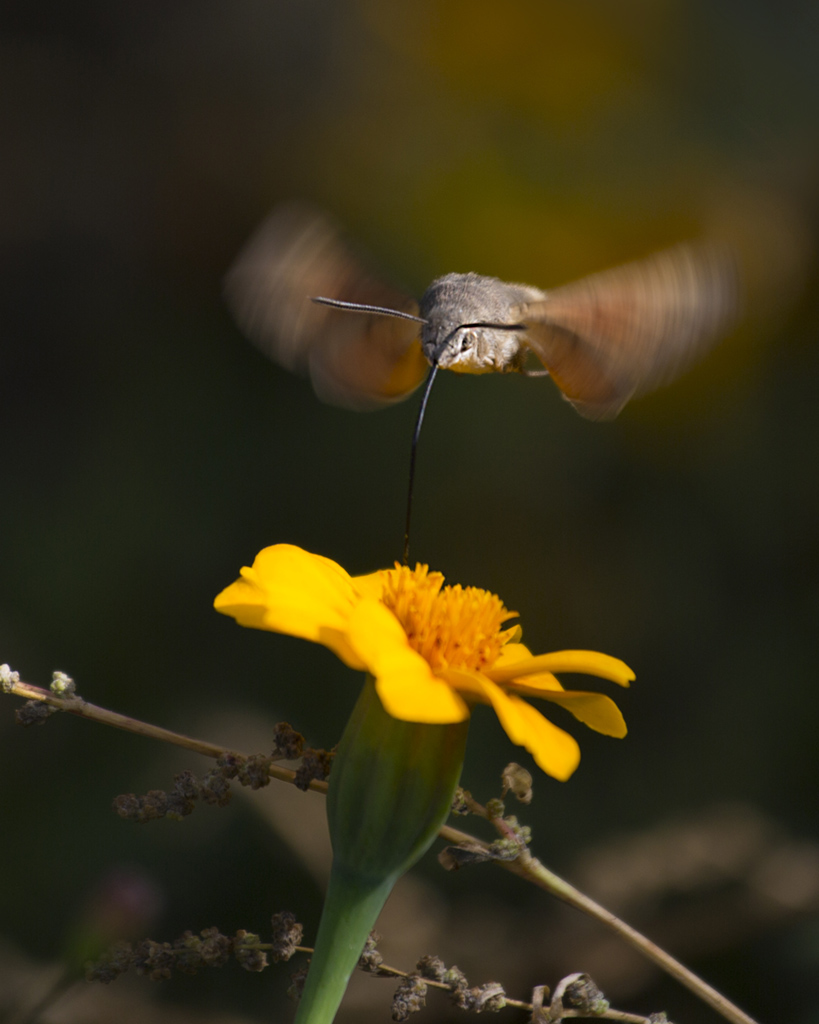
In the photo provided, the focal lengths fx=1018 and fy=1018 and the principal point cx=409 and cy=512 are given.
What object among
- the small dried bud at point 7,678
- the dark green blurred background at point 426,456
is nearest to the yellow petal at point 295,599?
the small dried bud at point 7,678

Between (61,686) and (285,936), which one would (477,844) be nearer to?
(285,936)

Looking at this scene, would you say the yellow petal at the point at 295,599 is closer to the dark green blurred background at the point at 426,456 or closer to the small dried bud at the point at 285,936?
the small dried bud at the point at 285,936

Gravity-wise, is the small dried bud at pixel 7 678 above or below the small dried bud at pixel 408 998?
above

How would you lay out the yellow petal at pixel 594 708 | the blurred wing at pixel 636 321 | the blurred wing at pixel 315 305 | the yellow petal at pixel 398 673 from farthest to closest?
the blurred wing at pixel 315 305 → the blurred wing at pixel 636 321 → the yellow petal at pixel 594 708 → the yellow petal at pixel 398 673

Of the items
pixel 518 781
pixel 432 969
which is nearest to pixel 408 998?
pixel 432 969

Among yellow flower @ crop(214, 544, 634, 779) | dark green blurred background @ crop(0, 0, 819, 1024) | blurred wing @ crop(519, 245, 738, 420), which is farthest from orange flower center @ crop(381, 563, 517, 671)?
dark green blurred background @ crop(0, 0, 819, 1024)

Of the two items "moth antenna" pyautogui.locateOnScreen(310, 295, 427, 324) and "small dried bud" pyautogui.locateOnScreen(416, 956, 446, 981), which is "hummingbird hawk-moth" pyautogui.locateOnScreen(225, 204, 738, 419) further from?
"small dried bud" pyautogui.locateOnScreen(416, 956, 446, 981)
